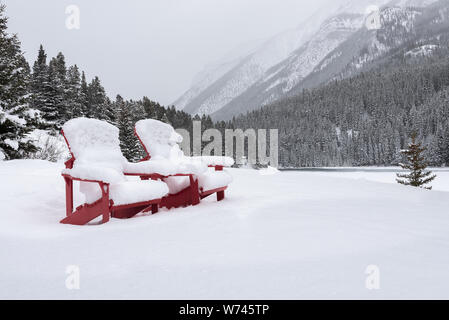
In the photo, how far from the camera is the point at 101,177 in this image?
3799 millimetres

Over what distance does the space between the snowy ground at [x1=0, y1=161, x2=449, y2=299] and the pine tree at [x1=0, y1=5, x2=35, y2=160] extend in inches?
250

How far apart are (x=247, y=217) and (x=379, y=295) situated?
2.12 m

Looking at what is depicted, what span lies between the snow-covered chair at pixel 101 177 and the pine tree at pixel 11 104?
6384mm

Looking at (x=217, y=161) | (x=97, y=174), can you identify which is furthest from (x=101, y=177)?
(x=217, y=161)

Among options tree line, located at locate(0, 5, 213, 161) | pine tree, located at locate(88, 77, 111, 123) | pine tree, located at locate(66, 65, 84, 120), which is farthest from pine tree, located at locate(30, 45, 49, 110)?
pine tree, located at locate(88, 77, 111, 123)

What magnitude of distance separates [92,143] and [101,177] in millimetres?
1078

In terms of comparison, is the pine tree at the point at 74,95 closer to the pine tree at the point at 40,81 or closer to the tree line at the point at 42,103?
the tree line at the point at 42,103

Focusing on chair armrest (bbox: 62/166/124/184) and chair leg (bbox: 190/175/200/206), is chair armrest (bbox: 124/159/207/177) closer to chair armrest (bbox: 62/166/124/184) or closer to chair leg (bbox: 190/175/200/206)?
chair leg (bbox: 190/175/200/206)

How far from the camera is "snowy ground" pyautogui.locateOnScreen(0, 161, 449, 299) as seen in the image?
191 cm

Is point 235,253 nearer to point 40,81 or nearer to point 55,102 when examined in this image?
point 55,102

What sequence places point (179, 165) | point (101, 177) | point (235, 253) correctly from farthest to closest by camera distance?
point (179, 165) → point (101, 177) → point (235, 253)

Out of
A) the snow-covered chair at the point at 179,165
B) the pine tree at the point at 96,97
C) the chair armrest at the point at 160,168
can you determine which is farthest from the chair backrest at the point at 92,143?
the pine tree at the point at 96,97

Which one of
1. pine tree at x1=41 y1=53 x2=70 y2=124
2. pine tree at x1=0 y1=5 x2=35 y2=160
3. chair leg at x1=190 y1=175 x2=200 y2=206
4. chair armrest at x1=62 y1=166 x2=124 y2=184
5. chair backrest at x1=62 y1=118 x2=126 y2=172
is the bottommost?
chair leg at x1=190 y1=175 x2=200 y2=206
